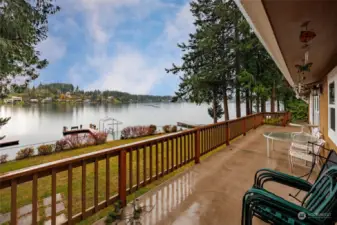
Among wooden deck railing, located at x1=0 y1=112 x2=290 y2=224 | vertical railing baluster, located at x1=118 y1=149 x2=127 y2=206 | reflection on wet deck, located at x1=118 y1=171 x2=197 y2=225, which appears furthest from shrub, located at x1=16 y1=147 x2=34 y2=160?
vertical railing baluster, located at x1=118 y1=149 x2=127 y2=206

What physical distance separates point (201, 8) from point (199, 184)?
14657 mm

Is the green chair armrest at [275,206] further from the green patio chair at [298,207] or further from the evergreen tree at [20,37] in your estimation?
the evergreen tree at [20,37]

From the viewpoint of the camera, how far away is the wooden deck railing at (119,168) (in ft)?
6.32

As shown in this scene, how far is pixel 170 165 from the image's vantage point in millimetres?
4254

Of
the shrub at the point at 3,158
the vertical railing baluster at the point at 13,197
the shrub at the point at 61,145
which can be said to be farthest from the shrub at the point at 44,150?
the vertical railing baluster at the point at 13,197

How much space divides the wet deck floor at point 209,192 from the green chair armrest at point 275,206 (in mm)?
817

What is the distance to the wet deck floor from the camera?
2.62 metres

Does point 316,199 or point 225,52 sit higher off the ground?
point 225,52

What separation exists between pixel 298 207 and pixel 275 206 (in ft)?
0.57

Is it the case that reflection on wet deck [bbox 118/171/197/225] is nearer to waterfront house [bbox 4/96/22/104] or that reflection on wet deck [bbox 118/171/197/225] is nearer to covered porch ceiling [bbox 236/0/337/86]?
covered porch ceiling [bbox 236/0/337/86]

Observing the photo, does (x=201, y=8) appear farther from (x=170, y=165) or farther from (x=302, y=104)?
(x=170, y=165)

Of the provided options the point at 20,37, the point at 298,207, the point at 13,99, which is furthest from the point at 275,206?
the point at 13,99

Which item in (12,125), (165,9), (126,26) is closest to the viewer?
(12,125)

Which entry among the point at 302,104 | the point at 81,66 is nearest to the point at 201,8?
the point at 302,104
